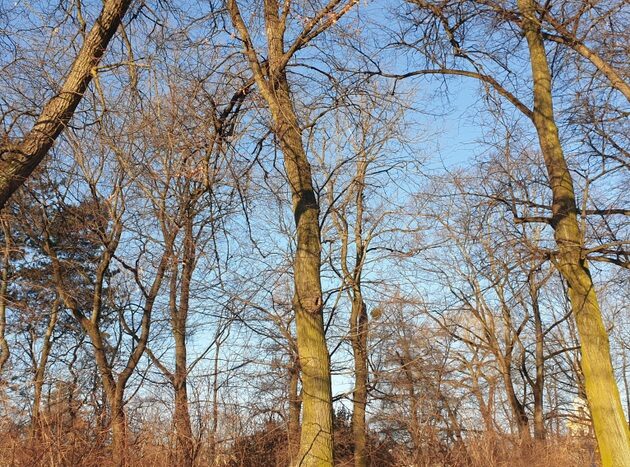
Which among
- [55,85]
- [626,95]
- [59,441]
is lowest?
[59,441]

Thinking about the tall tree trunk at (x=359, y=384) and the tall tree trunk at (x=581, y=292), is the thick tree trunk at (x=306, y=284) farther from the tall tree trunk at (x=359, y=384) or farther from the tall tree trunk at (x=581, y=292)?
the tall tree trunk at (x=359, y=384)

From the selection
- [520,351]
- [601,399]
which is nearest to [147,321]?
[601,399]

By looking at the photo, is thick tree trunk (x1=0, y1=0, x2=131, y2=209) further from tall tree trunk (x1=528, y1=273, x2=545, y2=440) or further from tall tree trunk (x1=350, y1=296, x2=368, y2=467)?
tall tree trunk (x1=528, y1=273, x2=545, y2=440)

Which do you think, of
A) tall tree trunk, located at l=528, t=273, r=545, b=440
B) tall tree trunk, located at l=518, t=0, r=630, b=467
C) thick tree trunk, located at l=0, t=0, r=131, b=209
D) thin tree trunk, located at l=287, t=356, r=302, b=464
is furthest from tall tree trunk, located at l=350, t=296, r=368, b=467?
thick tree trunk, located at l=0, t=0, r=131, b=209

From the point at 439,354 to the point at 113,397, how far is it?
8525 millimetres

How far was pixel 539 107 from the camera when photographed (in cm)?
941

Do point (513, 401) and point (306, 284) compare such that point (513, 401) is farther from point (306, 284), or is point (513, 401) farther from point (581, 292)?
point (306, 284)

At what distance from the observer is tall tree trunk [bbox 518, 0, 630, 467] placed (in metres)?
7.78

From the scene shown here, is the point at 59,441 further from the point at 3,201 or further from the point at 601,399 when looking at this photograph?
the point at 601,399

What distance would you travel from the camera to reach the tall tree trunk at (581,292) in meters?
7.78

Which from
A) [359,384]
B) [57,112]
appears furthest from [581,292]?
[359,384]

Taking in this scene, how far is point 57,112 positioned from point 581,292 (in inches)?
273

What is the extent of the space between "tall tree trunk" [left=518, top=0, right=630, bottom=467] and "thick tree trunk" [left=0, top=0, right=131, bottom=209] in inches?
250

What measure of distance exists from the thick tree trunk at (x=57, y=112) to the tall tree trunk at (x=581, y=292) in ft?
20.8
